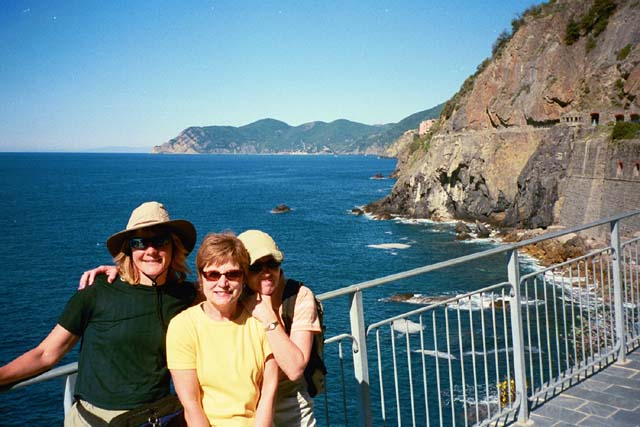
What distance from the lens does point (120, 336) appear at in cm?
278

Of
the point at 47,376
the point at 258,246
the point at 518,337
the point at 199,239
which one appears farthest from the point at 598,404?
the point at 199,239

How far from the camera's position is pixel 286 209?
6669 cm

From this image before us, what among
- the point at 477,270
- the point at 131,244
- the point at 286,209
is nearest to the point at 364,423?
the point at 131,244

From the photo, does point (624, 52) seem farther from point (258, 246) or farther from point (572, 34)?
point (258, 246)

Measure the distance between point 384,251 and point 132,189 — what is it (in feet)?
229

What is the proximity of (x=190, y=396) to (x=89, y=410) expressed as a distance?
0.56m

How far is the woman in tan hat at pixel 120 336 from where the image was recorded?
2.75m

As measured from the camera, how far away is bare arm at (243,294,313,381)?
8.66 feet

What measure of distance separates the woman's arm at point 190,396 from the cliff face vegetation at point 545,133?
30.4 meters

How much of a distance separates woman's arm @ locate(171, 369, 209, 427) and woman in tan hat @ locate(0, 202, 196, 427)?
0.26 m

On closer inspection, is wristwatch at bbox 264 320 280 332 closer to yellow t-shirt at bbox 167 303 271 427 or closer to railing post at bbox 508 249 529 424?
yellow t-shirt at bbox 167 303 271 427

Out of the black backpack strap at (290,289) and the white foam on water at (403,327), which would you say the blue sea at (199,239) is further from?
the black backpack strap at (290,289)

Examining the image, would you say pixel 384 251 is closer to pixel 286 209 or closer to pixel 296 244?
pixel 296 244

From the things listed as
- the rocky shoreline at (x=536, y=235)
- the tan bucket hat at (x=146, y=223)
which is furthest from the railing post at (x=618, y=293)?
the rocky shoreline at (x=536, y=235)
